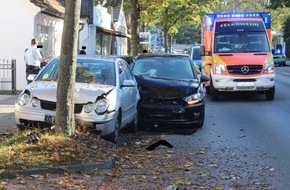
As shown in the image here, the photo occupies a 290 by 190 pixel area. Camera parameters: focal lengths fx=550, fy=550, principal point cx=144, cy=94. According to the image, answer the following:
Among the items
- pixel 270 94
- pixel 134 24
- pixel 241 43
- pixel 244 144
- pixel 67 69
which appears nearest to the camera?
pixel 67 69

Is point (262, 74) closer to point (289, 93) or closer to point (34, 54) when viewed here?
point (289, 93)

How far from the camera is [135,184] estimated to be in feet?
22.8

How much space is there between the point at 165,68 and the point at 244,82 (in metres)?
5.29

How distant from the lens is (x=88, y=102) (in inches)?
360

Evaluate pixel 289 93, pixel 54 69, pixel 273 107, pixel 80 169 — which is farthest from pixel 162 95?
pixel 289 93

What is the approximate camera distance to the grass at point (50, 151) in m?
7.30

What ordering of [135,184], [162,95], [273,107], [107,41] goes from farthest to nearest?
[107,41]
[273,107]
[162,95]
[135,184]

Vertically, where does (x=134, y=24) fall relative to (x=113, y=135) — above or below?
above

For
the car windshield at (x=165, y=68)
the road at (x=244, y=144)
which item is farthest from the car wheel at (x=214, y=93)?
the car windshield at (x=165, y=68)

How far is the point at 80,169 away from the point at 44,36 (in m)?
15.9

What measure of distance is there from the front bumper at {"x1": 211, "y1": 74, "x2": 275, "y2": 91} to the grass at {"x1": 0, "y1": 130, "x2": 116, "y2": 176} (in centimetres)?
946

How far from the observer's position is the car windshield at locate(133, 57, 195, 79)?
12906 mm

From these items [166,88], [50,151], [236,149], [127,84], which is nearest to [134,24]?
[166,88]

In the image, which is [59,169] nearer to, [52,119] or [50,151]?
[50,151]
